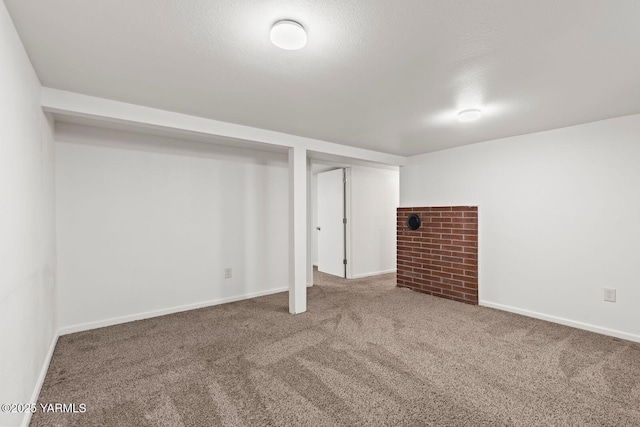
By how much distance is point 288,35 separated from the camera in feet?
5.15

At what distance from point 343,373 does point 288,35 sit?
226cm

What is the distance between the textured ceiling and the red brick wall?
1.70 metres

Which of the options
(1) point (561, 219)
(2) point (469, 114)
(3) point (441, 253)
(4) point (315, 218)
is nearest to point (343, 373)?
(2) point (469, 114)

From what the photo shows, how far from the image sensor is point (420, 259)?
4789 millimetres

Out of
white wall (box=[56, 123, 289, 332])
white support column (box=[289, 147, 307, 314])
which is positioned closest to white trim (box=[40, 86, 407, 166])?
white support column (box=[289, 147, 307, 314])

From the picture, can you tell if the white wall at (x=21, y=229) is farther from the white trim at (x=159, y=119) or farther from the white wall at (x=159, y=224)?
the white wall at (x=159, y=224)

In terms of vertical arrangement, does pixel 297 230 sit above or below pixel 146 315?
above

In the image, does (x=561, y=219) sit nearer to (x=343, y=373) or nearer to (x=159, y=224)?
(x=343, y=373)

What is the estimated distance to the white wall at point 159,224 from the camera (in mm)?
3164

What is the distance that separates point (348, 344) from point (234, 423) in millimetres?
1276

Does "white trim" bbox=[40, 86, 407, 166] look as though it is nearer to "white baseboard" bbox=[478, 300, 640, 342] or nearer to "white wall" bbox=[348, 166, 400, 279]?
"white wall" bbox=[348, 166, 400, 279]

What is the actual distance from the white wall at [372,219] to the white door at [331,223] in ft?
0.77

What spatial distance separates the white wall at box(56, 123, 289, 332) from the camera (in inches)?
125

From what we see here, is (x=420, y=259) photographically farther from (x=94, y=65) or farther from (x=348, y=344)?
(x=94, y=65)
